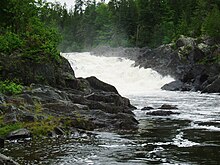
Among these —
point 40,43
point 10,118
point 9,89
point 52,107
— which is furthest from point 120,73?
point 10,118

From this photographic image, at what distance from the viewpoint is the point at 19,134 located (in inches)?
742

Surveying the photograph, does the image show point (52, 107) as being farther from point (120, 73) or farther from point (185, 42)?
point (185, 42)

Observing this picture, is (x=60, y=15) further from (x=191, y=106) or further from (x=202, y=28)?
(x=191, y=106)

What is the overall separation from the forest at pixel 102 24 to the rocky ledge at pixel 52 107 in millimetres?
1868

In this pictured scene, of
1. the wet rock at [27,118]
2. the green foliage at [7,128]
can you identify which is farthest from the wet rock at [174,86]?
the green foliage at [7,128]

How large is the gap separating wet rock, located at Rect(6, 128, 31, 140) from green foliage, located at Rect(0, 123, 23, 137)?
20cm

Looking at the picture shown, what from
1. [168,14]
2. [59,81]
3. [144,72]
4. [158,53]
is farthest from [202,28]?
[59,81]

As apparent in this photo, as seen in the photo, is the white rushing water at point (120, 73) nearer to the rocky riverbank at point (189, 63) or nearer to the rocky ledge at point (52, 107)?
the rocky riverbank at point (189, 63)

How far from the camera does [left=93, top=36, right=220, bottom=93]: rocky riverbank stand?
58.3 m

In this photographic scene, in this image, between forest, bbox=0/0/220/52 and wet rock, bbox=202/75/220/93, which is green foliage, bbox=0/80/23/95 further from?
wet rock, bbox=202/75/220/93

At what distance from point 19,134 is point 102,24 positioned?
115 metres

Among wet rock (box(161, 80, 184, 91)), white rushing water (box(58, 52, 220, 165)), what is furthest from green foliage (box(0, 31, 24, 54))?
wet rock (box(161, 80, 184, 91))

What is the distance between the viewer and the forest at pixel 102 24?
35031mm

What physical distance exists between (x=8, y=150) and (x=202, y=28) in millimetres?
61610
